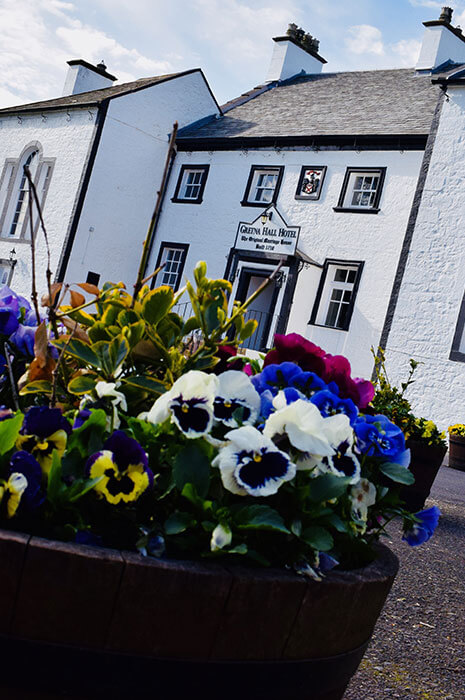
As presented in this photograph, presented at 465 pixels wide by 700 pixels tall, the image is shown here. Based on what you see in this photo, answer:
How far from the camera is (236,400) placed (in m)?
1.38

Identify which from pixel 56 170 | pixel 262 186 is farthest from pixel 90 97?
pixel 262 186

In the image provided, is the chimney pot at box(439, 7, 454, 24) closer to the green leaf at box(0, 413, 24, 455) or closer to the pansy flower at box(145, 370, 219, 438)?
the pansy flower at box(145, 370, 219, 438)

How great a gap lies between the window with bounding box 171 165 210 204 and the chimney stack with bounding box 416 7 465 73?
6.73 meters

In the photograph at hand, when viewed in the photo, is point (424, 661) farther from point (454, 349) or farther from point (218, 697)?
point (454, 349)

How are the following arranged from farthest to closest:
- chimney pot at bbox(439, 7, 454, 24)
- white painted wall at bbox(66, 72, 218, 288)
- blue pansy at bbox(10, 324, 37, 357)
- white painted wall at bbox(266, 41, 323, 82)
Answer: white painted wall at bbox(266, 41, 323, 82)
white painted wall at bbox(66, 72, 218, 288)
chimney pot at bbox(439, 7, 454, 24)
blue pansy at bbox(10, 324, 37, 357)

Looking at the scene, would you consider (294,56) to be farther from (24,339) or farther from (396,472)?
(396,472)

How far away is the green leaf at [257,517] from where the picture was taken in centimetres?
120

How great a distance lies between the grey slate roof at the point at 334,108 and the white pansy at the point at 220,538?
668 inches

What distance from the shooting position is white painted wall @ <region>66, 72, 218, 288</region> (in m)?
21.9

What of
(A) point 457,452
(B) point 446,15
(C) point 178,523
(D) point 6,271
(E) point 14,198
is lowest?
(A) point 457,452

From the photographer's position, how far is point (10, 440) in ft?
3.97

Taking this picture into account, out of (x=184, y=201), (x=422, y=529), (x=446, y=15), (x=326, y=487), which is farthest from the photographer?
(x=184, y=201)

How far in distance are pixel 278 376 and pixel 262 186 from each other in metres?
19.1

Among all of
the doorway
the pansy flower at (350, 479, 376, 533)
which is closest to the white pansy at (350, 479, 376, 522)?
the pansy flower at (350, 479, 376, 533)
